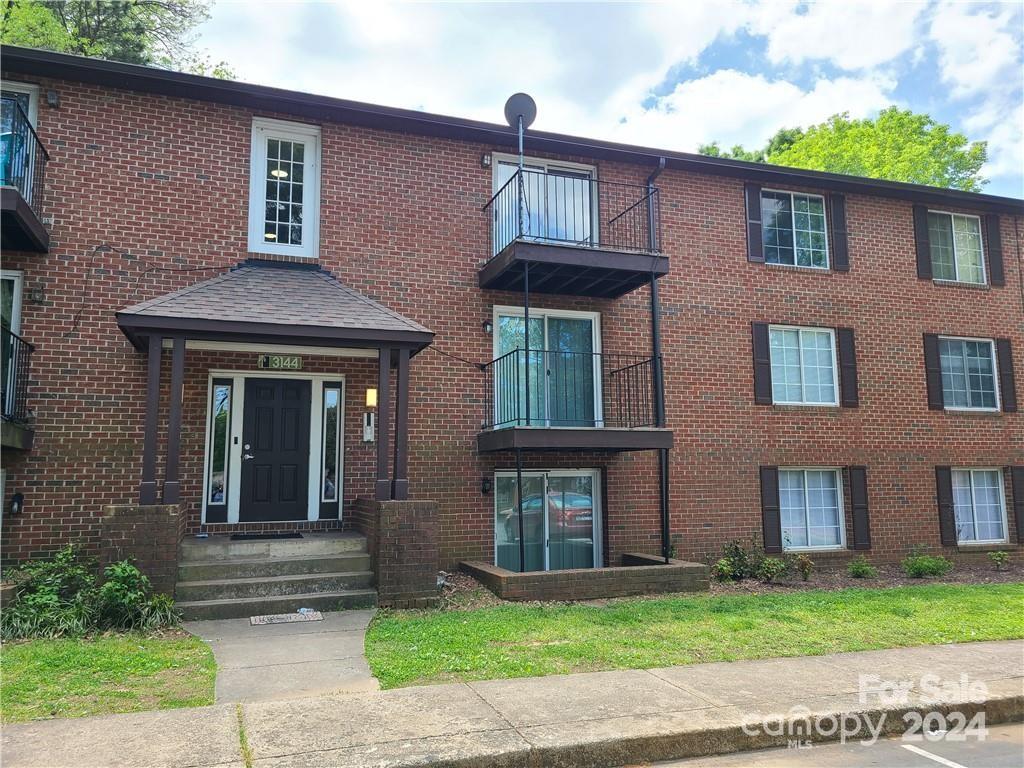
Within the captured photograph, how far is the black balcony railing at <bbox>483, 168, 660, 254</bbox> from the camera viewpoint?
10609 millimetres

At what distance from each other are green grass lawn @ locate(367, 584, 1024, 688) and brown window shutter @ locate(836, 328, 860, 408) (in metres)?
3.90

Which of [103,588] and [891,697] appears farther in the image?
[103,588]

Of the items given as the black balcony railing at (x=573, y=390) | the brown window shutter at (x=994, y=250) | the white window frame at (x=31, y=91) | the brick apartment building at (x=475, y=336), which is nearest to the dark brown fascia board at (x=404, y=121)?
the brick apartment building at (x=475, y=336)

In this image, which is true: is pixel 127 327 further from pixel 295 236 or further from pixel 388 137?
pixel 388 137

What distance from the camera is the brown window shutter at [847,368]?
12.1 metres

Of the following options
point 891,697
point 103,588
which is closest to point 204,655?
point 103,588

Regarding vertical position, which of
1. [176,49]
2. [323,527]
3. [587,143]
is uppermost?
[176,49]

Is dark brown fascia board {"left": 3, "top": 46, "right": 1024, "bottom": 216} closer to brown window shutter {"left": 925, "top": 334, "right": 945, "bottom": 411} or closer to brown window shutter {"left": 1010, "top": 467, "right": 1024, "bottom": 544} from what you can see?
brown window shutter {"left": 925, "top": 334, "right": 945, "bottom": 411}

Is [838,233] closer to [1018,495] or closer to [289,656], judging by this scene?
[1018,495]

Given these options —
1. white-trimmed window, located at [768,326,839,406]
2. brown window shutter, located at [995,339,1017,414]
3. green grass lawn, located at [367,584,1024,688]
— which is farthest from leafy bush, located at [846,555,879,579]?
brown window shutter, located at [995,339,1017,414]

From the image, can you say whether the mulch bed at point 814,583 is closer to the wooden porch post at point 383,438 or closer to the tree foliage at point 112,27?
the wooden porch post at point 383,438

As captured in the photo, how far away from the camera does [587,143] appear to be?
1103cm

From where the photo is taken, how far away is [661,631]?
695 centimetres

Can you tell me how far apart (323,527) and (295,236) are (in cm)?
398
